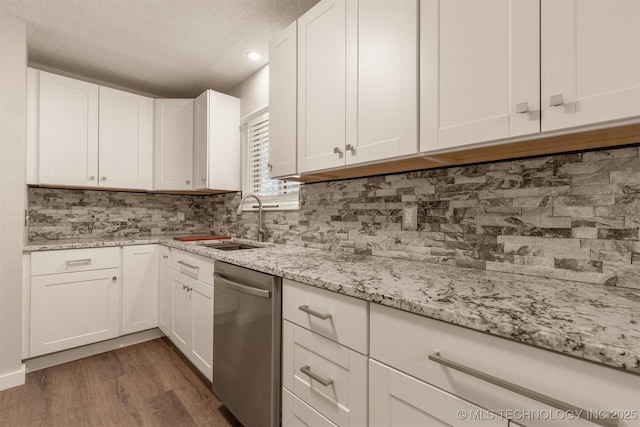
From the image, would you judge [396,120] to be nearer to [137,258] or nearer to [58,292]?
[137,258]

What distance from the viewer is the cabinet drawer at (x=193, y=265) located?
1889 millimetres

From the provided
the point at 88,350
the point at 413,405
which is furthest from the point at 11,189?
the point at 413,405

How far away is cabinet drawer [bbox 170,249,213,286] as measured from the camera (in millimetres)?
1889

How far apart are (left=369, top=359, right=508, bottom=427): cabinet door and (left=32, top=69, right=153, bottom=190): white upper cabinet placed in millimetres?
2863

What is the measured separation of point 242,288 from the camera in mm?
1491

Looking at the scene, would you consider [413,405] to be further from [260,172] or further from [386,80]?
[260,172]

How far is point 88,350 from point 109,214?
4.13ft

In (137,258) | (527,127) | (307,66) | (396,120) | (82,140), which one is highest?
→ (307,66)

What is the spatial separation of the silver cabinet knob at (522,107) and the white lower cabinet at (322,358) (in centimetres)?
76

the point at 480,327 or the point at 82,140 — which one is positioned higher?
the point at 82,140

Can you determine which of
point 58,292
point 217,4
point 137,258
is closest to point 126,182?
point 137,258

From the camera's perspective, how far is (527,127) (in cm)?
93

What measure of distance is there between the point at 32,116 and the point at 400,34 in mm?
2806

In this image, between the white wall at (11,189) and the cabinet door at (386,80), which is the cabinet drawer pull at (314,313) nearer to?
the cabinet door at (386,80)
